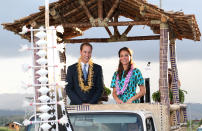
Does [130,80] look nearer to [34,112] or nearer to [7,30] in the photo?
[34,112]

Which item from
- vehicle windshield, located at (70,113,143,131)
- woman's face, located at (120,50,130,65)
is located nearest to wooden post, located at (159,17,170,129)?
woman's face, located at (120,50,130,65)

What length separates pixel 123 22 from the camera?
1205 cm

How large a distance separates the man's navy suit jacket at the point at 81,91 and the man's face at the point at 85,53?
24 centimetres

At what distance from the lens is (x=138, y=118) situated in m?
6.68

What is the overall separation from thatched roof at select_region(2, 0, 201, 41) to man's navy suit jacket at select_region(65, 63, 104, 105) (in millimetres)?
3036

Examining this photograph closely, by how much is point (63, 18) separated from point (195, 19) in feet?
10.6

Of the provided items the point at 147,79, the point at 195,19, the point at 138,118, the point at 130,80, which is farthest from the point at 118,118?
the point at 195,19

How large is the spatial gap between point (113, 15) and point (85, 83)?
4825 mm

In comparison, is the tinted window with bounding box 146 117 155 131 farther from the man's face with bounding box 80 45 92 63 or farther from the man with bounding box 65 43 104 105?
the man's face with bounding box 80 45 92 63

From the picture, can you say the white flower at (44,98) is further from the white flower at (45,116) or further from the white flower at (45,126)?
the white flower at (45,126)

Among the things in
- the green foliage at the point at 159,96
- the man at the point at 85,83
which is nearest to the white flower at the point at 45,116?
the man at the point at 85,83

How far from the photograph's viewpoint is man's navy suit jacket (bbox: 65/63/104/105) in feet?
27.6

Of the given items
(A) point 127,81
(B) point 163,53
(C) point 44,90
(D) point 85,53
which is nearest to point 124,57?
(A) point 127,81

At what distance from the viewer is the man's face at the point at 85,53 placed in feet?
26.5
